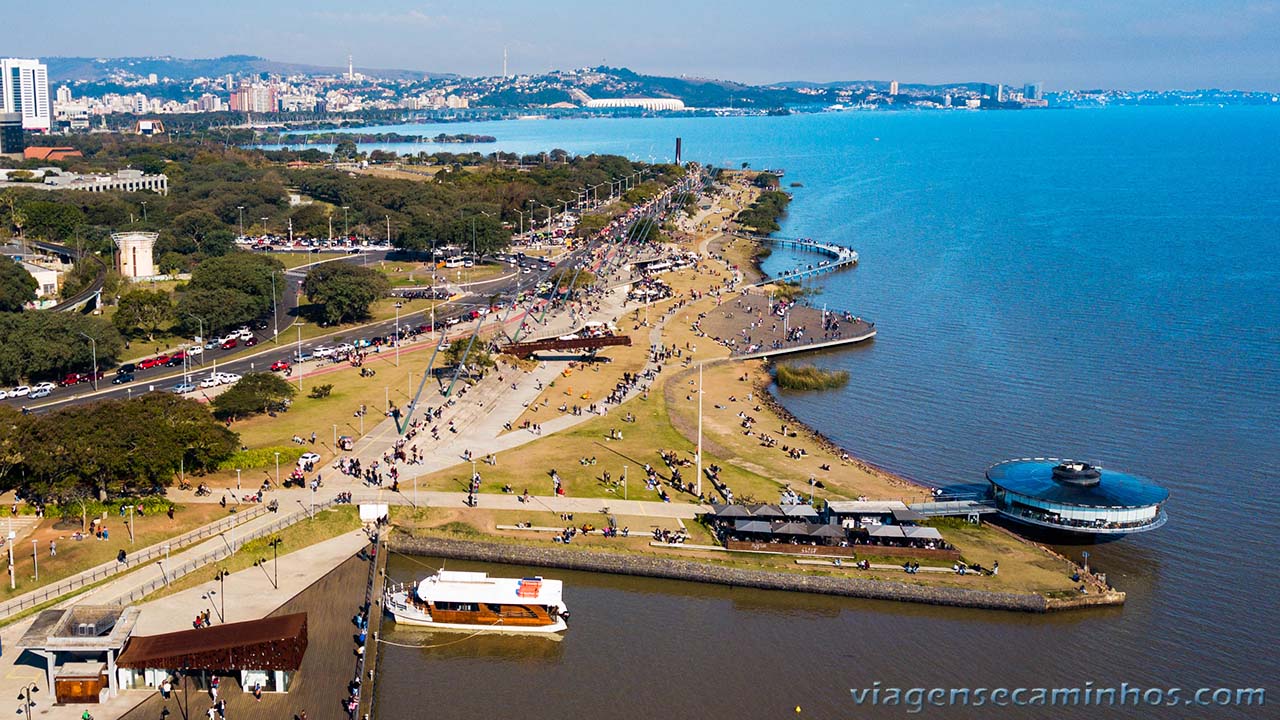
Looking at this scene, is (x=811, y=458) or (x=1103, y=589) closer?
(x=1103, y=589)

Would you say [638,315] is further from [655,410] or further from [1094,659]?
[1094,659]

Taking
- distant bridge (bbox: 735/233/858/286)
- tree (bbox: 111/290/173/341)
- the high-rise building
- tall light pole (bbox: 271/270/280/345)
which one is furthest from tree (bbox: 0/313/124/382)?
the high-rise building

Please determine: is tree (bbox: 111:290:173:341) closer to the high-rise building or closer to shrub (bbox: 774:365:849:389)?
shrub (bbox: 774:365:849:389)

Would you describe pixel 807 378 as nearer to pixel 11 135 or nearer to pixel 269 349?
pixel 269 349

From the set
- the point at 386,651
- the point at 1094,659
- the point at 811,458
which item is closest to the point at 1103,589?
the point at 1094,659

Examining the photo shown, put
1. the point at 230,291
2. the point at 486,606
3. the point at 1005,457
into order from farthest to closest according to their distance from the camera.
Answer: the point at 230,291
the point at 1005,457
the point at 486,606

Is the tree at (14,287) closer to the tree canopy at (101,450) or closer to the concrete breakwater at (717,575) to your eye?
the tree canopy at (101,450)

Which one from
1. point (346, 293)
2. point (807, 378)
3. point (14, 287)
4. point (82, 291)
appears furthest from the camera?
point (82, 291)

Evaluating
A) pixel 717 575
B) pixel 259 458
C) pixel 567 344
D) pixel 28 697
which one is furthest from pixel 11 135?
pixel 717 575
